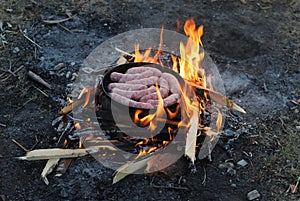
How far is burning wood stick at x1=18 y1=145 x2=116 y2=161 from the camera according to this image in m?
3.72

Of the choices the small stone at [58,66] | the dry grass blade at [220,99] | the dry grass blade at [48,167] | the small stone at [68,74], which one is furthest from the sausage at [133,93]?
the small stone at [58,66]

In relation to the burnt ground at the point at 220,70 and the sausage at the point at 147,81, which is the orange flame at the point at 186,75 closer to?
the sausage at the point at 147,81

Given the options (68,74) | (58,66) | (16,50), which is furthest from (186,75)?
(16,50)

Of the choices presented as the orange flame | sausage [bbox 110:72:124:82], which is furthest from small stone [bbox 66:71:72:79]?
sausage [bbox 110:72:124:82]

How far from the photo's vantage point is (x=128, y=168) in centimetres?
360

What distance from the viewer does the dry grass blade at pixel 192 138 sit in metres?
3.62

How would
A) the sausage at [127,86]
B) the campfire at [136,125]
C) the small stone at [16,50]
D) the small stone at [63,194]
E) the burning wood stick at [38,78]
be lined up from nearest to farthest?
the small stone at [63,194] < the campfire at [136,125] < the sausage at [127,86] < the burning wood stick at [38,78] < the small stone at [16,50]

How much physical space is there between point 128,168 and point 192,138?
635 millimetres

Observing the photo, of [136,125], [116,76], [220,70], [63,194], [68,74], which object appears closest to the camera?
[63,194]

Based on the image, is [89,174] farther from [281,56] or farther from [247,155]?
[281,56]

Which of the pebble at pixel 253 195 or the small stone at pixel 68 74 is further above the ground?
the small stone at pixel 68 74

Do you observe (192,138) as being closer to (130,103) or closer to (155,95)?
(155,95)

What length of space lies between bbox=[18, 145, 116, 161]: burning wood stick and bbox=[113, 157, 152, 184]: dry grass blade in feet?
0.76

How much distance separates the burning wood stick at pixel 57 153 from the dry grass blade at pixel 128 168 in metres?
0.23
